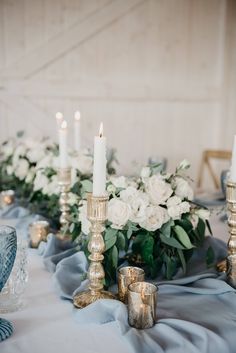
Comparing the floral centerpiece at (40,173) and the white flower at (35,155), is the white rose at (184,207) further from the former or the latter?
the white flower at (35,155)

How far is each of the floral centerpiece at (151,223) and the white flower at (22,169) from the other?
0.79 meters

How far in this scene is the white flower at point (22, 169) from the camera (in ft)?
6.07

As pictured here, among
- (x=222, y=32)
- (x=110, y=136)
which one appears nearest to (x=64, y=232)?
(x=110, y=136)

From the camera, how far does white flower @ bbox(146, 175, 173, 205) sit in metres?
1.06

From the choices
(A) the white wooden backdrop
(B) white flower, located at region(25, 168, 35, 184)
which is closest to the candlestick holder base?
(B) white flower, located at region(25, 168, 35, 184)

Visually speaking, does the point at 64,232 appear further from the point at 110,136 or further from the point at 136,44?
the point at 136,44

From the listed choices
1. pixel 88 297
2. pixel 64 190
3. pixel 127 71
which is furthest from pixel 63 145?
pixel 127 71

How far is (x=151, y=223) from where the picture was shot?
1.04m

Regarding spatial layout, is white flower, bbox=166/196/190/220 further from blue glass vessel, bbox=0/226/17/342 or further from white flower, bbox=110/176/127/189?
blue glass vessel, bbox=0/226/17/342

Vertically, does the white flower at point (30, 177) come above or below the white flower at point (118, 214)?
below

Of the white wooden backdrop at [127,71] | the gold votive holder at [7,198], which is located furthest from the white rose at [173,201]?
the white wooden backdrop at [127,71]

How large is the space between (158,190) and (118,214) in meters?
0.12

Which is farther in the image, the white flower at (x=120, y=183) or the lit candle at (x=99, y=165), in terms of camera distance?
the white flower at (x=120, y=183)

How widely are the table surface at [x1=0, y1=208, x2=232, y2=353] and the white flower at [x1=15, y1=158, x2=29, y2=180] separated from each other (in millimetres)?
881
